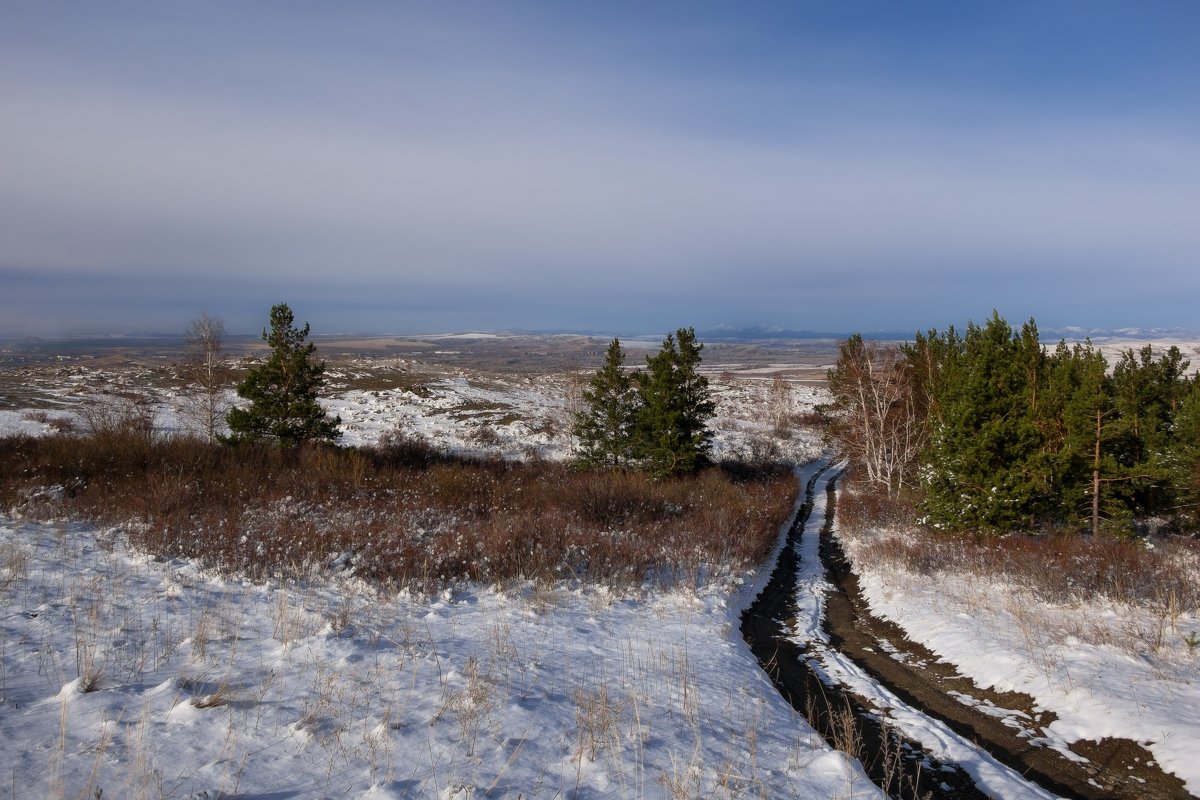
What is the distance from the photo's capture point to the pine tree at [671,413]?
26188 mm

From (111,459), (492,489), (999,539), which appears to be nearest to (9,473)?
(111,459)

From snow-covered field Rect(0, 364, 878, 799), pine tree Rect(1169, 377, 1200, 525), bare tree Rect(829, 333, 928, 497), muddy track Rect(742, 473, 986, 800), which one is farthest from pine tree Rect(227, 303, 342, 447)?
pine tree Rect(1169, 377, 1200, 525)

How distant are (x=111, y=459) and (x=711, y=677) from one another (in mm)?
17665

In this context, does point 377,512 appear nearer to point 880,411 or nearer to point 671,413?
point 671,413

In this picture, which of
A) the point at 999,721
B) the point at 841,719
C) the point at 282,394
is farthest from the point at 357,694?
Result: the point at 282,394

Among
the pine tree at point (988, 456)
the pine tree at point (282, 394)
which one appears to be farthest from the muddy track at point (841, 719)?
the pine tree at point (282, 394)

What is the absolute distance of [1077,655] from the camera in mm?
8859

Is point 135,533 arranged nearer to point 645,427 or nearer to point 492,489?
point 492,489

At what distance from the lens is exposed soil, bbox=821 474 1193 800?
6195mm

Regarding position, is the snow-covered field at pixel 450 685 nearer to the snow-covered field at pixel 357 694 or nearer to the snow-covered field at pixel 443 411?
the snow-covered field at pixel 357 694

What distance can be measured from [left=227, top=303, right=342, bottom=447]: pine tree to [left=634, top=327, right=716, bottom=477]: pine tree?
1260cm

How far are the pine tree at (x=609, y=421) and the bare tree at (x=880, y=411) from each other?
11628 mm

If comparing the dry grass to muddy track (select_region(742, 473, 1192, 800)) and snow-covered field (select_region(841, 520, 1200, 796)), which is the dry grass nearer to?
muddy track (select_region(742, 473, 1192, 800))

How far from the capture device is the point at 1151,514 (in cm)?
2145
